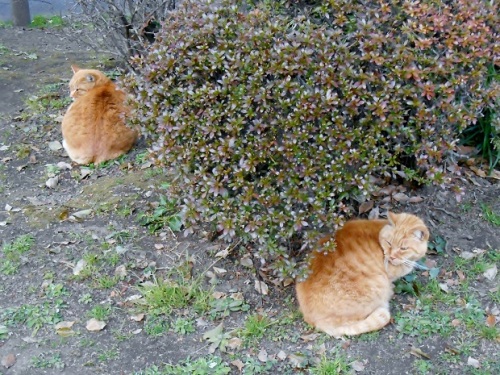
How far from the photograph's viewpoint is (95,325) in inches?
159

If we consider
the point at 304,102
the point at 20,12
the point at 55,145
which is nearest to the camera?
the point at 304,102

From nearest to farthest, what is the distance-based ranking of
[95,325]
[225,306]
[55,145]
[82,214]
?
1. [95,325]
2. [225,306]
3. [82,214]
4. [55,145]

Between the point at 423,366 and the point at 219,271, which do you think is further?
the point at 219,271

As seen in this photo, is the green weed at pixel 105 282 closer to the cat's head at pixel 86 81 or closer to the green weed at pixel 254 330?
the green weed at pixel 254 330

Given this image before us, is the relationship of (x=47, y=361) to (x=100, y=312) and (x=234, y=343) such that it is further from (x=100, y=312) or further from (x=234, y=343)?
(x=234, y=343)

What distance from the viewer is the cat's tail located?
12.8 feet

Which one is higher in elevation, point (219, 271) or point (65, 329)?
point (219, 271)

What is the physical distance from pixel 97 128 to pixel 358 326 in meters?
3.24

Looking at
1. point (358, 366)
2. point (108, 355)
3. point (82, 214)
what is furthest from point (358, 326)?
point (82, 214)

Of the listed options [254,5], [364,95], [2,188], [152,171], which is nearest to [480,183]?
[364,95]

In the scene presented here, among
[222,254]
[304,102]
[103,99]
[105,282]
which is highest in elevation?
[304,102]

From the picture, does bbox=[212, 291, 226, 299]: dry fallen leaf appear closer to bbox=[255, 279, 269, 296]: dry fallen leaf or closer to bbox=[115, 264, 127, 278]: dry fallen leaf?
bbox=[255, 279, 269, 296]: dry fallen leaf

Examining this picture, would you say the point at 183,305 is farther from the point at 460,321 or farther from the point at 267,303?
the point at 460,321

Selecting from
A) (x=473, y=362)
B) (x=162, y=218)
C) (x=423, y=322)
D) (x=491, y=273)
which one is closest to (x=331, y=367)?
(x=423, y=322)
